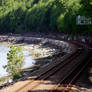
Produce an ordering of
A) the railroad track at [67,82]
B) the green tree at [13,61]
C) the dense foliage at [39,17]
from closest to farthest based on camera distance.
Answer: the railroad track at [67,82]
the green tree at [13,61]
the dense foliage at [39,17]

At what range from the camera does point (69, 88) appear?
60.0 ft

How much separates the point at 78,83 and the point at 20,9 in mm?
123820

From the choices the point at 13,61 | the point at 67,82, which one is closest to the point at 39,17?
the point at 13,61

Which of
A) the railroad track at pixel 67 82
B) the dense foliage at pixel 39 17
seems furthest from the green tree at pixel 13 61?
the dense foliage at pixel 39 17

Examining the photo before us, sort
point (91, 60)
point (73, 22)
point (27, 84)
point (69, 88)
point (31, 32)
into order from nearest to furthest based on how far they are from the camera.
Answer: point (69, 88) < point (27, 84) < point (91, 60) < point (73, 22) < point (31, 32)

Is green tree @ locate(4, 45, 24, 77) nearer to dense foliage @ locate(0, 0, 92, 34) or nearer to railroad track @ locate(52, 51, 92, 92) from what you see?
railroad track @ locate(52, 51, 92, 92)

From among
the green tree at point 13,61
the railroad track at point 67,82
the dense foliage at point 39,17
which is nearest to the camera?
the railroad track at point 67,82

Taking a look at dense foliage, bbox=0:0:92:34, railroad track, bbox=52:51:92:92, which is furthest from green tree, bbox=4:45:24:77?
dense foliage, bbox=0:0:92:34

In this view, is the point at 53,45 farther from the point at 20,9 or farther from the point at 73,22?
the point at 20,9

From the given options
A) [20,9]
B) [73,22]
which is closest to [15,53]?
[73,22]

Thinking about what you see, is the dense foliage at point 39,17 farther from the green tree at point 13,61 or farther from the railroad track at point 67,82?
the railroad track at point 67,82

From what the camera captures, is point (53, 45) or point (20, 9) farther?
point (20, 9)

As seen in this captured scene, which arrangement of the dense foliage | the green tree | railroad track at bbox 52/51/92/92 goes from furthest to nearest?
the dense foliage
the green tree
railroad track at bbox 52/51/92/92

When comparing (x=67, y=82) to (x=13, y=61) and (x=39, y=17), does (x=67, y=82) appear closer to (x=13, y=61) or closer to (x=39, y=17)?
(x=13, y=61)
